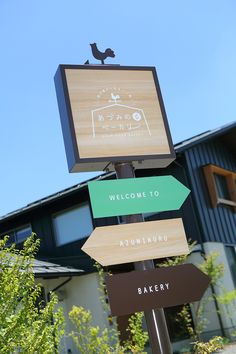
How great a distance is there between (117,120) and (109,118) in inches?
3.3

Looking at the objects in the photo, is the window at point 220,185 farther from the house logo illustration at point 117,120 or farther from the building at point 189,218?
the house logo illustration at point 117,120

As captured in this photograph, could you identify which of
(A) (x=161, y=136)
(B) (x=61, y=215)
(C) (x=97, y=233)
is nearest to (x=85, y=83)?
(A) (x=161, y=136)

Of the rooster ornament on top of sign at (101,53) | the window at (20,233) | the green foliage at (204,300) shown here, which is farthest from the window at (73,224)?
the rooster ornament on top of sign at (101,53)

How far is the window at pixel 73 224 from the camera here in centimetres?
1808

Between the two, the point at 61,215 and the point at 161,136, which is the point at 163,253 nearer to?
the point at 161,136

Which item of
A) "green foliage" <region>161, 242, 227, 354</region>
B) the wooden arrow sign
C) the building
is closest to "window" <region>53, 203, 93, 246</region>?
the building

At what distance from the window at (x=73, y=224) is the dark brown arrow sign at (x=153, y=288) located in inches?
533

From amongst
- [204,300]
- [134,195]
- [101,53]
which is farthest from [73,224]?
[134,195]

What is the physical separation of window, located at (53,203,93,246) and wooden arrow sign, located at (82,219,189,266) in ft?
44.1

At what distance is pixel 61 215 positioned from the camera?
19.0 metres

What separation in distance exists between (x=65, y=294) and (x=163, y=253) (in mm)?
12766

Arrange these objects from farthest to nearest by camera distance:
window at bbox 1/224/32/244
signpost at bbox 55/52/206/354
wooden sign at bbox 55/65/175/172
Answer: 1. window at bbox 1/224/32/244
2. wooden sign at bbox 55/65/175/172
3. signpost at bbox 55/52/206/354

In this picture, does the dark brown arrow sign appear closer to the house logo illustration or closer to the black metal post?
the black metal post

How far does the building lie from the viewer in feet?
50.7
